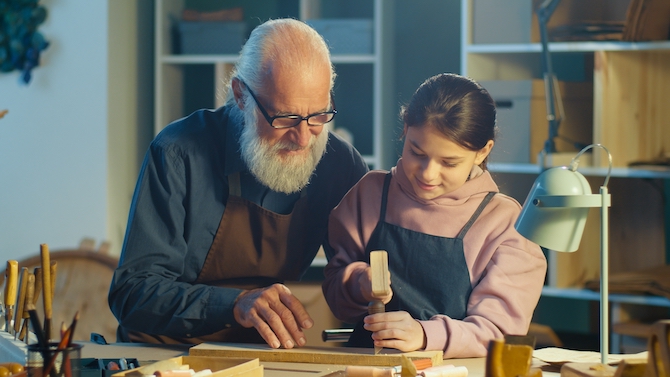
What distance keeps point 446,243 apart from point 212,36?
1971 millimetres

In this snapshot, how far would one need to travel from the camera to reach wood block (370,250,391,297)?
131 cm

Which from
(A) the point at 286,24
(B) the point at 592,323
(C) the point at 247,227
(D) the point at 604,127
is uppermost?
(A) the point at 286,24

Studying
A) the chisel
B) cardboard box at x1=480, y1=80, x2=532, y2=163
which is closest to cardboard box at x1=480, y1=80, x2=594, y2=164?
cardboard box at x1=480, y1=80, x2=532, y2=163

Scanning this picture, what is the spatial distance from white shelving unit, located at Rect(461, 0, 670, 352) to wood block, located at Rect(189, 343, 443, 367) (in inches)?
51.6

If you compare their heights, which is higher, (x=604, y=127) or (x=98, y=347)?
(x=604, y=127)

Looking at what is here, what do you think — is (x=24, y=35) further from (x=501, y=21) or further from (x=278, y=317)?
(x=278, y=317)

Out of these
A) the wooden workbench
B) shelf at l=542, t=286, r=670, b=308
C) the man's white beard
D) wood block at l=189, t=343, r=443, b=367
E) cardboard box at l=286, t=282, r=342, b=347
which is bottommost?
cardboard box at l=286, t=282, r=342, b=347

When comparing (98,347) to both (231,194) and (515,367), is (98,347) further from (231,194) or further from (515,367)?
(515,367)

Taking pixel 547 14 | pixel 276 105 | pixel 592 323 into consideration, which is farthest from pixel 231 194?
pixel 592 323

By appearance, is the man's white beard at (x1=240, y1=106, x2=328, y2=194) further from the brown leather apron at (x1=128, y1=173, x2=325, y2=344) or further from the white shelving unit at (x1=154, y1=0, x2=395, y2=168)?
the white shelving unit at (x1=154, y1=0, x2=395, y2=168)

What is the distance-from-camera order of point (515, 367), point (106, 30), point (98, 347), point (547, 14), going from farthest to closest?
point (106, 30) → point (547, 14) → point (98, 347) → point (515, 367)

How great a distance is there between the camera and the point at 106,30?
300 cm

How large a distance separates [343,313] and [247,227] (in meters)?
0.37

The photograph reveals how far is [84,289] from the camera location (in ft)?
9.64
